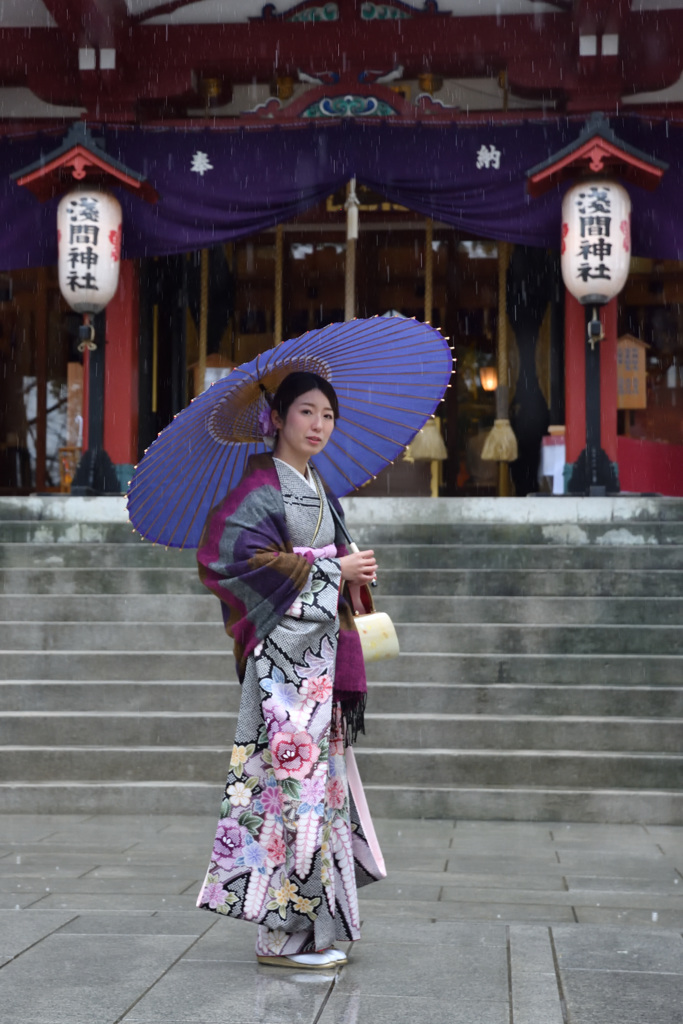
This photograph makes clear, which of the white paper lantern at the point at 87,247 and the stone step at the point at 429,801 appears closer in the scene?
the stone step at the point at 429,801

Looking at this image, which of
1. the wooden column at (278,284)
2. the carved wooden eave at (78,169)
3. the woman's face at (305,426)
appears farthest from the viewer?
the wooden column at (278,284)

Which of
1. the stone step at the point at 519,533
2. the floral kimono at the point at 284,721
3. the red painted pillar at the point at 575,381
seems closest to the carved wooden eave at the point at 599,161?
the red painted pillar at the point at 575,381

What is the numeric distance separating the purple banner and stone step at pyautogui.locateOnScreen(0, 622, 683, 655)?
4.78 metres

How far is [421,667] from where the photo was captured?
6996mm

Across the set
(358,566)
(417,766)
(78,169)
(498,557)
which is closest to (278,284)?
(78,169)

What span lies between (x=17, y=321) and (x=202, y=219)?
4.59 meters

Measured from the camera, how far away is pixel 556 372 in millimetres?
12367

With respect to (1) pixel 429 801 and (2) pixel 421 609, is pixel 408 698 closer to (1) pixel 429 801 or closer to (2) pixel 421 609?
(1) pixel 429 801

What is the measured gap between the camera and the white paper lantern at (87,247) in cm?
1037

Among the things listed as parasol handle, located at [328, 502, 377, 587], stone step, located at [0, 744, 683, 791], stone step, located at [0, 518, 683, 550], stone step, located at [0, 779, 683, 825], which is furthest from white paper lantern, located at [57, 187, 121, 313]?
parasol handle, located at [328, 502, 377, 587]

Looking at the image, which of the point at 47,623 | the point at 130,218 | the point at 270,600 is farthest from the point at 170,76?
the point at 270,600

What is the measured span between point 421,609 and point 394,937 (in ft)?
12.6

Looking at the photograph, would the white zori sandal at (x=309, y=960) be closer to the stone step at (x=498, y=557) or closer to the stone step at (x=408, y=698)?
the stone step at (x=408, y=698)

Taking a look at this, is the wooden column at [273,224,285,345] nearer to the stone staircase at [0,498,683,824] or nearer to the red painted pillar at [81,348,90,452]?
the red painted pillar at [81,348,90,452]
